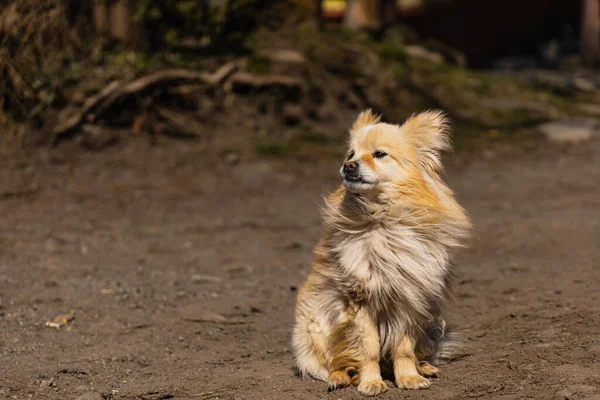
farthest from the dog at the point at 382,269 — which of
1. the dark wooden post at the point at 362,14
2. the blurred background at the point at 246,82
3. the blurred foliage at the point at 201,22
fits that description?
the dark wooden post at the point at 362,14

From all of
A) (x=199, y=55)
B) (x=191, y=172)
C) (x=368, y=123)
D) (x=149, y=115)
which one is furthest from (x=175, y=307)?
(x=199, y=55)

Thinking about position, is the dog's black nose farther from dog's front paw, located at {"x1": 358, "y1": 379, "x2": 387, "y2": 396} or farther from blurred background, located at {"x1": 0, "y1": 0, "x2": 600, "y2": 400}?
dog's front paw, located at {"x1": 358, "y1": 379, "x2": 387, "y2": 396}

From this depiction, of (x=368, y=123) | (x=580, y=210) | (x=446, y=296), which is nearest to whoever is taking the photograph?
(x=446, y=296)

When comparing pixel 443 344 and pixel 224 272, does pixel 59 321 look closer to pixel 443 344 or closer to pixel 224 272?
pixel 224 272

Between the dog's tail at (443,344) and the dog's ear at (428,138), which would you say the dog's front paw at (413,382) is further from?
the dog's ear at (428,138)

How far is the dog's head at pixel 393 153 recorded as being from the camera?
4809mm

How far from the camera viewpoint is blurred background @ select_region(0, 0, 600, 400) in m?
5.43

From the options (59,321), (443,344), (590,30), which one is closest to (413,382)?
(443,344)

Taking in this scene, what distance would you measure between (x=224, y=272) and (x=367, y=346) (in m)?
3.72

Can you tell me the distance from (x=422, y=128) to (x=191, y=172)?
24.0 ft

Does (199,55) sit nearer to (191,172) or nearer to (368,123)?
(191,172)

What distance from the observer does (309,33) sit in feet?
49.3

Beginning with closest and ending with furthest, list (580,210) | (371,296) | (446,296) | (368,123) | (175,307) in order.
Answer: (371,296) < (446,296) < (368,123) < (175,307) < (580,210)

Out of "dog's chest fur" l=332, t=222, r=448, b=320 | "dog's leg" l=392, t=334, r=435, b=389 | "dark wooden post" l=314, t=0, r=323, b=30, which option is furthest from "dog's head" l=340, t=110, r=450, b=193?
"dark wooden post" l=314, t=0, r=323, b=30
